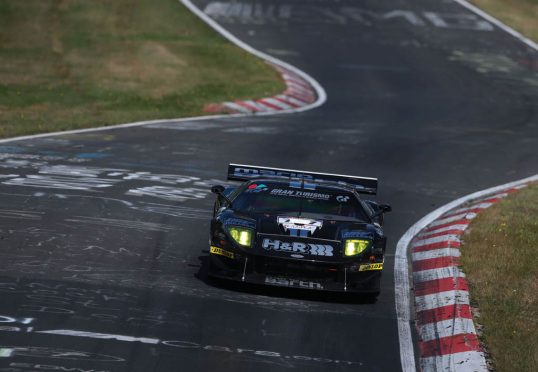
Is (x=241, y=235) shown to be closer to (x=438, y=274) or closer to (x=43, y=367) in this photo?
(x=438, y=274)

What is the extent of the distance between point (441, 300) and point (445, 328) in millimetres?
1124

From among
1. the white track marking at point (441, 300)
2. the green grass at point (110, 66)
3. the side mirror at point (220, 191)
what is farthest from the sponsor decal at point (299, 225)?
the green grass at point (110, 66)

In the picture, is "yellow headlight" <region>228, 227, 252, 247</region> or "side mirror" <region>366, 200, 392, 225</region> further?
"side mirror" <region>366, 200, 392, 225</region>

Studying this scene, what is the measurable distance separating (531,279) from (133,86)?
63.6ft

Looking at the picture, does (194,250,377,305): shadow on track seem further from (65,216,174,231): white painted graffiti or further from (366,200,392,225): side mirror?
(65,216,174,231): white painted graffiti

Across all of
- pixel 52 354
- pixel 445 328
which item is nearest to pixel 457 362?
Answer: pixel 445 328

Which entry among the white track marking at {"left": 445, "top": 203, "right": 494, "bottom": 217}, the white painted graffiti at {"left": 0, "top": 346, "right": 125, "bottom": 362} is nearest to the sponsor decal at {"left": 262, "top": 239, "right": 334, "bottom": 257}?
the white painted graffiti at {"left": 0, "top": 346, "right": 125, "bottom": 362}

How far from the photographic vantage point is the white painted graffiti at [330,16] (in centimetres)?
4291

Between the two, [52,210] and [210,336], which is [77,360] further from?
[52,210]

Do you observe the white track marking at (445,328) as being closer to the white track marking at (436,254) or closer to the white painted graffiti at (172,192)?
the white track marking at (436,254)

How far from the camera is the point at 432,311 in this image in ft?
39.9

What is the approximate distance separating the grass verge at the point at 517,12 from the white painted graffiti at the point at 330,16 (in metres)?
A: 1.17

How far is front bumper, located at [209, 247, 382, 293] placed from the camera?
480 inches

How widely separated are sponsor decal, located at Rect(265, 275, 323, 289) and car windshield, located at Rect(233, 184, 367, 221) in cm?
134
